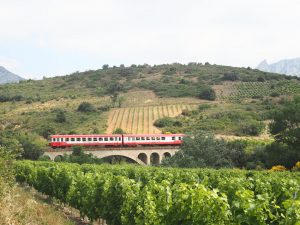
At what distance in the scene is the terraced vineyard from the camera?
2901 inches

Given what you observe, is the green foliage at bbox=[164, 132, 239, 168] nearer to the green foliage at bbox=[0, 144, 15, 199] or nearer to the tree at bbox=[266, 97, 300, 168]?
the tree at bbox=[266, 97, 300, 168]

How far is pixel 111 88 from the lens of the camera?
351ft

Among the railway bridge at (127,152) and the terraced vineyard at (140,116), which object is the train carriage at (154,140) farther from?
the terraced vineyard at (140,116)

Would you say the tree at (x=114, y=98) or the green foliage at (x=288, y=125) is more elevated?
the tree at (x=114, y=98)

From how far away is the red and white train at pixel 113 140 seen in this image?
5466 centimetres

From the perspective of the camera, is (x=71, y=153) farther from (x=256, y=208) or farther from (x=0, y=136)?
(x=256, y=208)

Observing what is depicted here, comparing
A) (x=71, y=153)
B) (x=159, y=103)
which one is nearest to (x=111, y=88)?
(x=159, y=103)

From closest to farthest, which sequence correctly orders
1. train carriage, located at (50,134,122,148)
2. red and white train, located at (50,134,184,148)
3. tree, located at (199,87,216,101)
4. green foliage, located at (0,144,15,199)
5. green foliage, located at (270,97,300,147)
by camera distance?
green foliage, located at (0,144,15,199), green foliage, located at (270,97,300,147), train carriage, located at (50,134,122,148), red and white train, located at (50,134,184,148), tree, located at (199,87,216,101)

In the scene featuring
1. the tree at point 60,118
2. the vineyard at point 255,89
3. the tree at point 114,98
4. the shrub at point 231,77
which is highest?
the shrub at point 231,77

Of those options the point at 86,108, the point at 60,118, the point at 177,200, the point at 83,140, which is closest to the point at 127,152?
the point at 83,140

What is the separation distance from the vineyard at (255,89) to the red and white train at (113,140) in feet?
126

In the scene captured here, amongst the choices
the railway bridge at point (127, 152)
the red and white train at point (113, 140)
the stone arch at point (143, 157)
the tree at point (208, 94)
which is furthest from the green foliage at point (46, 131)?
the tree at point (208, 94)

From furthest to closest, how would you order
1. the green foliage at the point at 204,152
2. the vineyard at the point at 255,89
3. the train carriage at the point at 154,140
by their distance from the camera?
the vineyard at the point at 255,89, the train carriage at the point at 154,140, the green foliage at the point at 204,152

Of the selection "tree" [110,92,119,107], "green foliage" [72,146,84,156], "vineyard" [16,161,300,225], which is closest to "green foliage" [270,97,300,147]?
"green foliage" [72,146,84,156]
